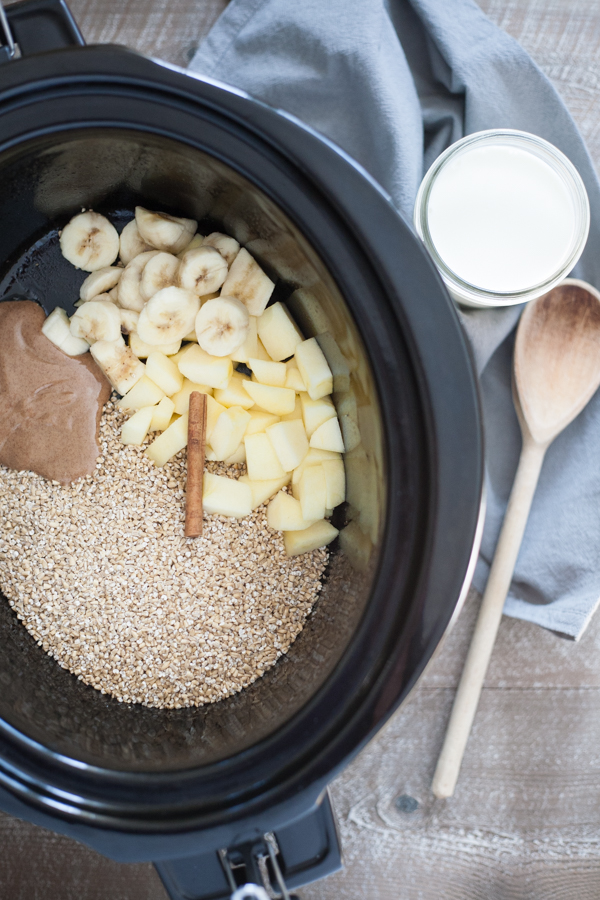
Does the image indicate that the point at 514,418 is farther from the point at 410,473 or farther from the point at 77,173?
the point at 77,173

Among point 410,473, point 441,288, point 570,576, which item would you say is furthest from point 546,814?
point 441,288

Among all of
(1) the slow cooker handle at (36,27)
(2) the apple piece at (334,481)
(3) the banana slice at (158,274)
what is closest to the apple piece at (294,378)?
(2) the apple piece at (334,481)

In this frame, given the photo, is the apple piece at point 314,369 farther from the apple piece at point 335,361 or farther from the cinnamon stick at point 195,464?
the cinnamon stick at point 195,464

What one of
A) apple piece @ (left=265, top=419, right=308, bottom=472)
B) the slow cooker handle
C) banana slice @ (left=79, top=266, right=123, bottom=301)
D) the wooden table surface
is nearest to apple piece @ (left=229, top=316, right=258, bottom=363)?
apple piece @ (left=265, top=419, right=308, bottom=472)

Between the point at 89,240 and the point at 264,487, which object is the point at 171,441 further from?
the point at 89,240

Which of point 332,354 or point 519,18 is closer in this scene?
point 332,354

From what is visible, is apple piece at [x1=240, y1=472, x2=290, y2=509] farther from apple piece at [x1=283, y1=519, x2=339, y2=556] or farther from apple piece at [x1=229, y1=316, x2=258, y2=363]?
apple piece at [x1=229, y1=316, x2=258, y2=363]
